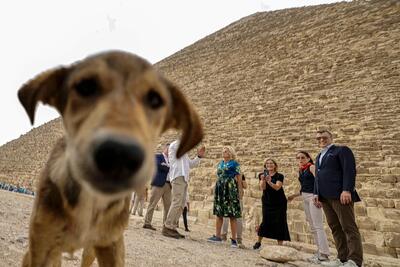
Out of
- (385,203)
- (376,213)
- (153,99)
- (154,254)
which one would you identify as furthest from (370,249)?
(153,99)

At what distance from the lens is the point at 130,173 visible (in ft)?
3.19

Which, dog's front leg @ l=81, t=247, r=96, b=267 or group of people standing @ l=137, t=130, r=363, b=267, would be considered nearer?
dog's front leg @ l=81, t=247, r=96, b=267

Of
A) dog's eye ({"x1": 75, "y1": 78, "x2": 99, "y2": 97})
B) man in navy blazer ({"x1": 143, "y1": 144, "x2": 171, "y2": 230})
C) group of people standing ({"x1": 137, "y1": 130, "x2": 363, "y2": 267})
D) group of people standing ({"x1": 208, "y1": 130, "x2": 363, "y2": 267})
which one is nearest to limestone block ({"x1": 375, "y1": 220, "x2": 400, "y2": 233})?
group of people standing ({"x1": 137, "y1": 130, "x2": 363, "y2": 267})

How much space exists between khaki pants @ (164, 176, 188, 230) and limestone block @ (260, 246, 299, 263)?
1.62m

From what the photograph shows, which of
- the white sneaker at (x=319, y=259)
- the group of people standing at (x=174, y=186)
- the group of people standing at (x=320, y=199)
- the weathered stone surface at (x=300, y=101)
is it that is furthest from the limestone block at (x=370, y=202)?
the group of people standing at (x=174, y=186)

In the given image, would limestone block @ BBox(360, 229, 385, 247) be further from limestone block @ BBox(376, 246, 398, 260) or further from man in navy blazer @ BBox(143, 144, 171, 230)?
man in navy blazer @ BBox(143, 144, 171, 230)

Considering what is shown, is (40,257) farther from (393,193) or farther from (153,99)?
(393,193)

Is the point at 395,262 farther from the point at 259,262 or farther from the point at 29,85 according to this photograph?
the point at 29,85

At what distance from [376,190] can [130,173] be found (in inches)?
360

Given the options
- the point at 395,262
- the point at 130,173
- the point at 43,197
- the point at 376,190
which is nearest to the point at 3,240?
the point at 43,197

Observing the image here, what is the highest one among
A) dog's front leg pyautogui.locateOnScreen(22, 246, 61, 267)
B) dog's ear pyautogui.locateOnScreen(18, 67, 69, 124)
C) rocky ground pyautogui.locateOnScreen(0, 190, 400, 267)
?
dog's ear pyautogui.locateOnScreen(18, 67, 69, 124)

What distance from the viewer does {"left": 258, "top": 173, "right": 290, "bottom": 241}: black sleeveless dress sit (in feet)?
18.9

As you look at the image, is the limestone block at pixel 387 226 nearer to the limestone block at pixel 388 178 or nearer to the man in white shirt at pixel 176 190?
the limestone block at pixel 388 178

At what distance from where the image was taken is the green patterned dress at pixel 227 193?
566cm
